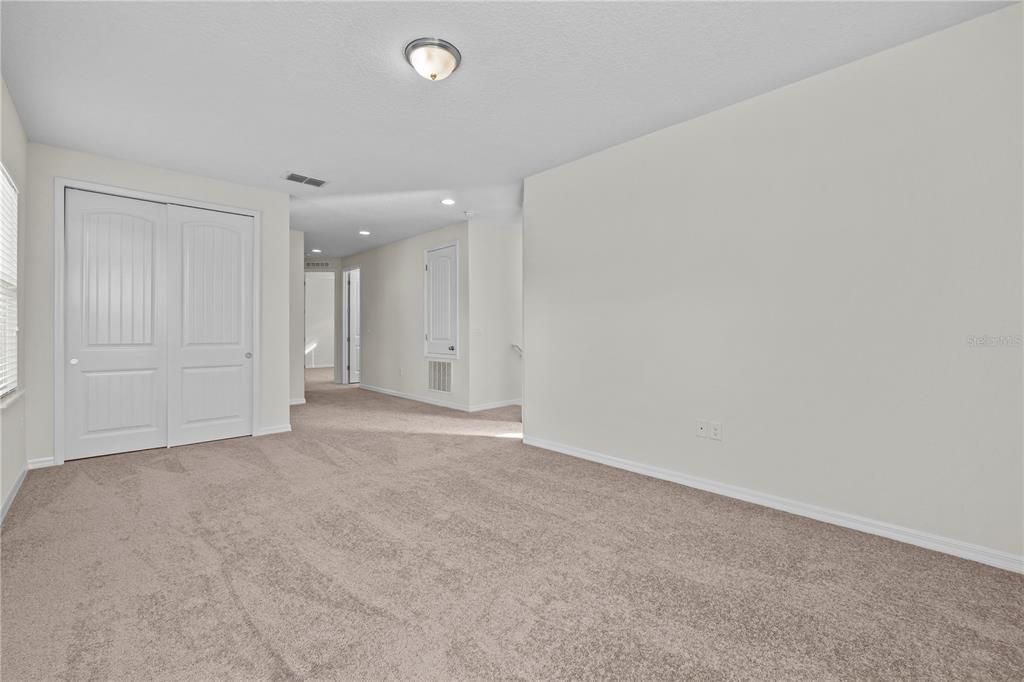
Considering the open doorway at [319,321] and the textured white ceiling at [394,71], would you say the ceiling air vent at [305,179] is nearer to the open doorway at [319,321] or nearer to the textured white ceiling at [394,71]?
the textured white ceiling at [394,71]

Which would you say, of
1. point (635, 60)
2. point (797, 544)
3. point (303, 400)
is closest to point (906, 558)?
point (797, 544)

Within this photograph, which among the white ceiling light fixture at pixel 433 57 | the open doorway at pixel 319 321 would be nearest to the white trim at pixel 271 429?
the white ceiling light fixture at pixel 433 57

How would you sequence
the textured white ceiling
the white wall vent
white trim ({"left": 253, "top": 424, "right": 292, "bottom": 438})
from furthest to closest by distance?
the white wall vent < white trim ({"left": 253, "top": 424, "right": 292, "bottom": 438}) < the textured white ceiling

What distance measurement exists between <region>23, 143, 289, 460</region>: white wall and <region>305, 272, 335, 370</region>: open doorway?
7.71 metres

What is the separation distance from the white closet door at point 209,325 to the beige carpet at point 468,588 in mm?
1135

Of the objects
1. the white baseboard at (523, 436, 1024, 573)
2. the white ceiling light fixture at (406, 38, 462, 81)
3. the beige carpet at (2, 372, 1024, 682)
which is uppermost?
the white ceiling light fixture at (406, 38, 462, 81)

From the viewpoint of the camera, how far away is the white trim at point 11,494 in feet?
8.58

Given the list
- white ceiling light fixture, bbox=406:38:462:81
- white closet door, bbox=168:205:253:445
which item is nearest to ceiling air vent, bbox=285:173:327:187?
white closet door, bbox=168:205:253:445

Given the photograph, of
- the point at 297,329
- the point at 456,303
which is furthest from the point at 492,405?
the point at 297,329

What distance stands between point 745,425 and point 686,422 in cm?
40

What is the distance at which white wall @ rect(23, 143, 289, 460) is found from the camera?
3.54 m

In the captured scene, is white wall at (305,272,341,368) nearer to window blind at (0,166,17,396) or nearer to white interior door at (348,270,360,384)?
white interior door at (348,270,360,384)

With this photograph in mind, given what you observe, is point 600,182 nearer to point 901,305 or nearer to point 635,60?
point 635,60

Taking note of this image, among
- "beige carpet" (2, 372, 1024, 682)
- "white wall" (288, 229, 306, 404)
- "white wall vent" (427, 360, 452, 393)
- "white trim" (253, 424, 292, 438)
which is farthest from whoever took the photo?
"white wall" (288, 229, 306, 404)
